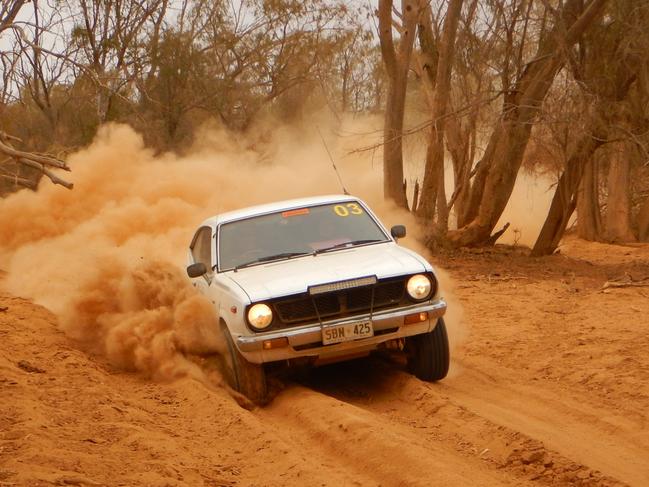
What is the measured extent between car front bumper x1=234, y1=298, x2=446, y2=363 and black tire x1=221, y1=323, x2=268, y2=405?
6.6 inches

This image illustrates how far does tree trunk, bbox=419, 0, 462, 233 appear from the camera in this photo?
56.6 ft

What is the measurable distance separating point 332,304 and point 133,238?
7673 millimetres

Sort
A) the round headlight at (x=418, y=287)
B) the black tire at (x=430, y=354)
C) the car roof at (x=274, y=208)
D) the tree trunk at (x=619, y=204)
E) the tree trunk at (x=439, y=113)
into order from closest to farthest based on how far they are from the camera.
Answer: the round headlight at (x=418, y=287) < the black tire at (x=430, y=354) < the car roof at (x=274, y=208) < the tree trunk at (x=439, y=113) < the tree trunk at (x=619, y=204)

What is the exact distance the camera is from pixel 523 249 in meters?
19.0

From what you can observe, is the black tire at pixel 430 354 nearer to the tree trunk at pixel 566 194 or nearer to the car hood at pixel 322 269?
the car hood at pixel 322 269

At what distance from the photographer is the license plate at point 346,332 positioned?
732 centimetres

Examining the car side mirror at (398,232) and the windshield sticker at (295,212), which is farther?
the windshield sticker at (295,212)

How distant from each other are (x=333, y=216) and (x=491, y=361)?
92.1 inches

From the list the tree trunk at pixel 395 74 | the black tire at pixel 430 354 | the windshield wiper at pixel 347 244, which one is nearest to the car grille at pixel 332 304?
the black tire at pixel 430 354

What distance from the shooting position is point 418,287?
7609 mm

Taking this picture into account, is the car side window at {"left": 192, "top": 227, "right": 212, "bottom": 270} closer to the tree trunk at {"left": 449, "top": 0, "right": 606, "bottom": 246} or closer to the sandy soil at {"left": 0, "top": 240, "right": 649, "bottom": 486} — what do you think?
the sandy soil at {"left": 0, "top": 240, "right": 649, "bottom": 486}

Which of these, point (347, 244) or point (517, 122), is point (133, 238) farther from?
point (347, 244)

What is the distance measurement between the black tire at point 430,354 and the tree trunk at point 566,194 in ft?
29.4

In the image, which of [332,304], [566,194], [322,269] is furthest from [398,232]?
[566,194]
